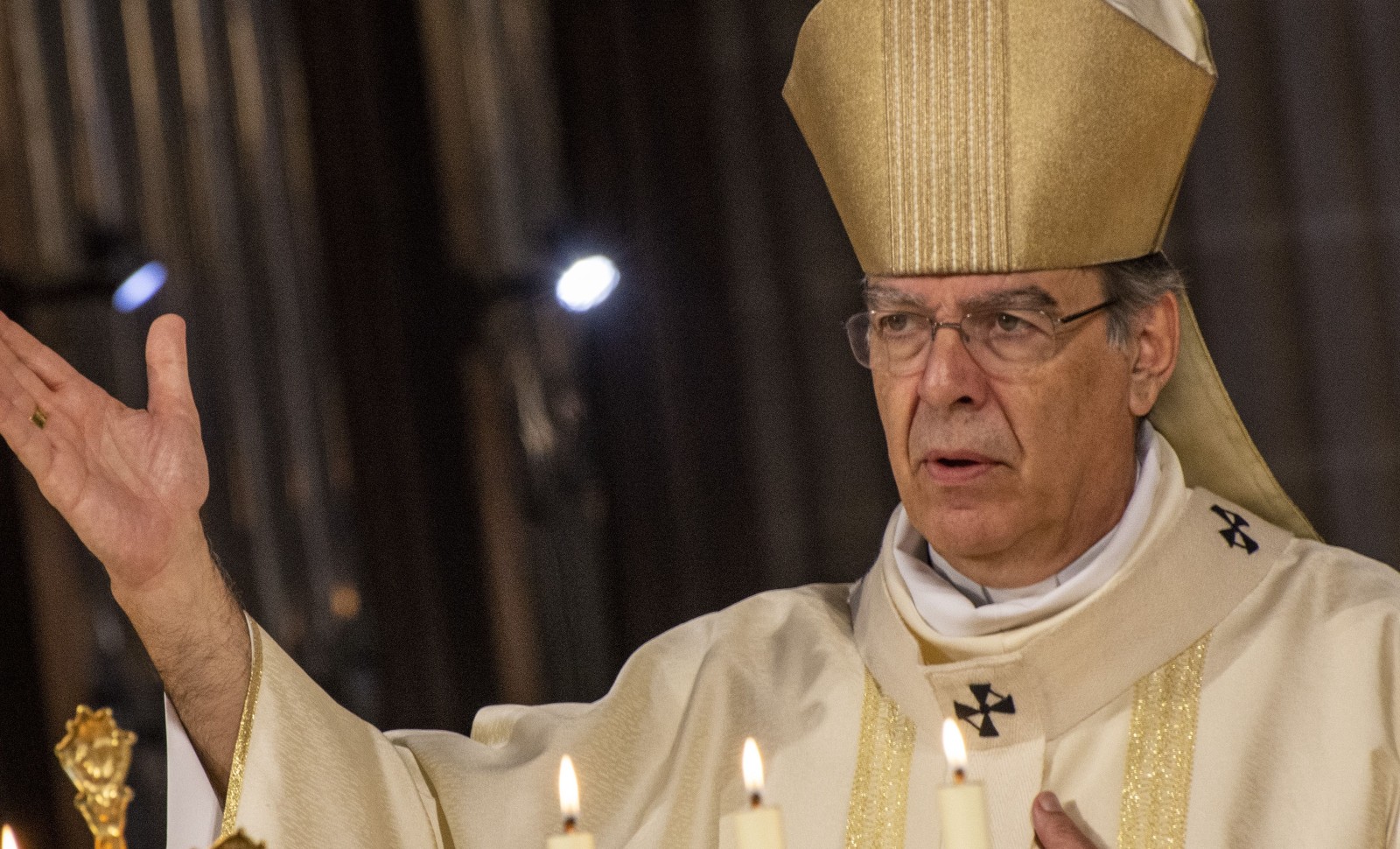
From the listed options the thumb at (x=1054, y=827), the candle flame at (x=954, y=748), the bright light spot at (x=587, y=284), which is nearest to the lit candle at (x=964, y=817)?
the candle flame at (x=954, y=748)

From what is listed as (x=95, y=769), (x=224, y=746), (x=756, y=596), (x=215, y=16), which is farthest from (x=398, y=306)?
(x=95, y=769)

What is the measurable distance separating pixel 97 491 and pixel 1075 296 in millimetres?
1434

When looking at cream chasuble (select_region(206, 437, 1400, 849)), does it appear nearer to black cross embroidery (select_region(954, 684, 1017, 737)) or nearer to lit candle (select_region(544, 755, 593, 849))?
black cross embroidery (select_region(954, 684, 1017, 737))

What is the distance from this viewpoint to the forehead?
2686mm

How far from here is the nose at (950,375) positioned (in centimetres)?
264

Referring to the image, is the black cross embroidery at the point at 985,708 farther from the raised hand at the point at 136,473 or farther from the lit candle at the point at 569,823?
the raised hand at the point at 136,473

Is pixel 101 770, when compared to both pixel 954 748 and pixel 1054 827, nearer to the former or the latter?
pixel 954 748

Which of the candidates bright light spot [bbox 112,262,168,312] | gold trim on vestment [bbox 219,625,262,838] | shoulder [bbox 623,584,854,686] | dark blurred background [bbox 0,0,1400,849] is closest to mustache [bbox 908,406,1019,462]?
shoulder [bbox 623,584,854,686]

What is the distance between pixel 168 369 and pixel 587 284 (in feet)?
6.47

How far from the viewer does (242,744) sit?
2.40 metres

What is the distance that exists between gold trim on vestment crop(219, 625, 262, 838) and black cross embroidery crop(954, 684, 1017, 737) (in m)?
0.99

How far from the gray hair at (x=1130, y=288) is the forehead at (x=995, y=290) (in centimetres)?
3

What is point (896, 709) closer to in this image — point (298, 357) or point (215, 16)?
point (298, 357)

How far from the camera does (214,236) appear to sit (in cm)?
401
